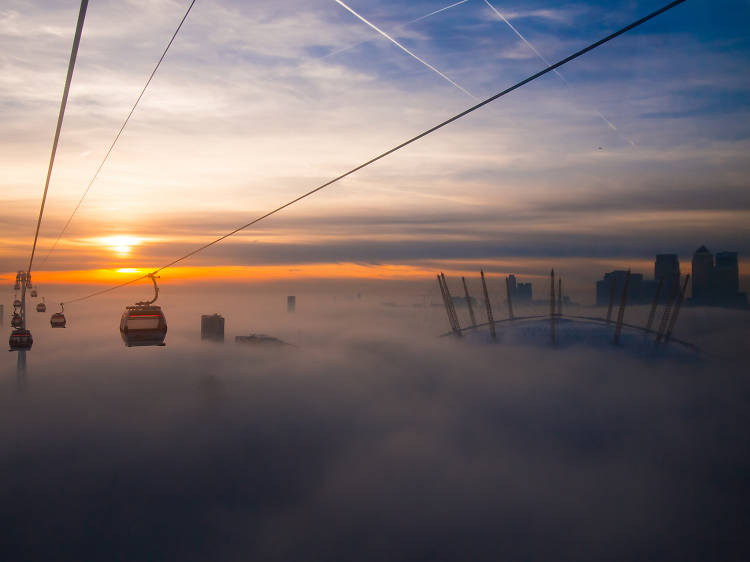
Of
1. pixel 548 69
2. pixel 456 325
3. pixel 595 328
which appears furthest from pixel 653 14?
pixel 595 328

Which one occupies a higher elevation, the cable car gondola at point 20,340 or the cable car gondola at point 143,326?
the cable car gondola at point 143,326

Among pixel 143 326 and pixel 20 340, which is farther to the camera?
pixel 20 340

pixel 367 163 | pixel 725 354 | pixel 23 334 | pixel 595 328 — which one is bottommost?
pixel 725 354

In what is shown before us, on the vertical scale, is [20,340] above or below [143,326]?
below

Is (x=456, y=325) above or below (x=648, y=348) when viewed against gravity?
above

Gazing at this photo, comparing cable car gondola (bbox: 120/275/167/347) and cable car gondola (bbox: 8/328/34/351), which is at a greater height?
cable car gondola (bbox: 120/275/167/347)

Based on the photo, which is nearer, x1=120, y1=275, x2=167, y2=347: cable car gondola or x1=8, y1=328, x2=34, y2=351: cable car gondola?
x1=120, y1=275, x2=167, y2=347: cable car gondola

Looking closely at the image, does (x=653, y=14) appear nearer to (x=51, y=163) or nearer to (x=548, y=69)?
(x=548, y=69)

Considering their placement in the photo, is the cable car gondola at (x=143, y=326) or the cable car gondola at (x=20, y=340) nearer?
the cable car gondola at (x=143, y=326)
